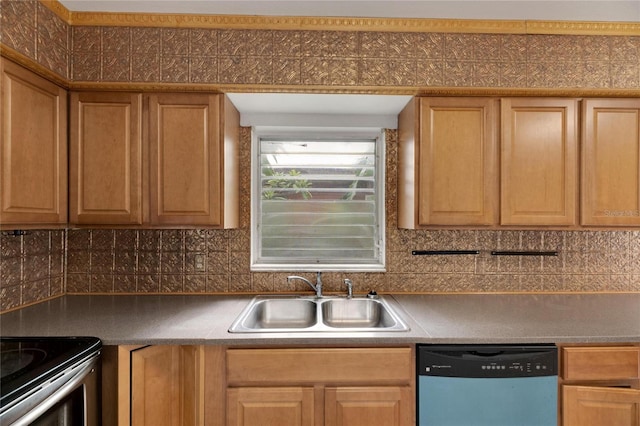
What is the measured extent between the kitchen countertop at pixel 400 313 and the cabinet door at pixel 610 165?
1.66ft

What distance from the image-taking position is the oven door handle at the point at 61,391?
98 centimetres

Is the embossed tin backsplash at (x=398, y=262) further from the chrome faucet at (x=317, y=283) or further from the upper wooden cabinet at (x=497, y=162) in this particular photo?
the upper wooden cabinet at (x=497, y=162)

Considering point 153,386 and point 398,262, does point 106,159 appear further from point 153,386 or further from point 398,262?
point 398,262

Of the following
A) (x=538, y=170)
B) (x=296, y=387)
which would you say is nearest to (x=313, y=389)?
(x=296, y=387)

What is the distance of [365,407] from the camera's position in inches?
53.9

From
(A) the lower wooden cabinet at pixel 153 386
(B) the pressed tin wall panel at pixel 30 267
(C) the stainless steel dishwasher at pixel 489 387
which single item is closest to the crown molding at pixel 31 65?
(B) the pressed tin wall panel at pixel 30 267

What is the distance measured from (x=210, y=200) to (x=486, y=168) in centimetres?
149

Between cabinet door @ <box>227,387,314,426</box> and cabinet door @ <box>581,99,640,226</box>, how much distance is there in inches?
68.0

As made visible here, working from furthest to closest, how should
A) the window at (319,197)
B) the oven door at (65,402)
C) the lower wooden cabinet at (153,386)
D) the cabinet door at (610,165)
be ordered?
the window at (319,197) → the cabinet door at (610,165) → the lower wooden cabinet at (153,386) → the oven door at (65,402)

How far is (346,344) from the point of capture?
54.1 inches

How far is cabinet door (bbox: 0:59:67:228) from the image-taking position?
1366 mm

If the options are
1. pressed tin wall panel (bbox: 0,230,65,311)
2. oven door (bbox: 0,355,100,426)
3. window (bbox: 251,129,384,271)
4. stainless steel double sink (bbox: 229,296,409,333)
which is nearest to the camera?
oven door (bbox: 0,355,100,426)

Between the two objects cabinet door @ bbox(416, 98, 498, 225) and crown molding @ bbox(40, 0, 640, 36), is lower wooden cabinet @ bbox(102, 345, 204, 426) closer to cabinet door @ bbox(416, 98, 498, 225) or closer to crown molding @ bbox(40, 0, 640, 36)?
cabinet door @ bbox(416, 98, 498, 225)

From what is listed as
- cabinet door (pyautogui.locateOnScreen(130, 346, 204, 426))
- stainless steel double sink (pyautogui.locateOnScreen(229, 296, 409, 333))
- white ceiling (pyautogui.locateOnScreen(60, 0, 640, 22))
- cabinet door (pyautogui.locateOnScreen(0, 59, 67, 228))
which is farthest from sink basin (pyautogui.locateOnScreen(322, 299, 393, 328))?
white ceiling (pyautogui.locateOnScreen(60, 0, 640, 22))
